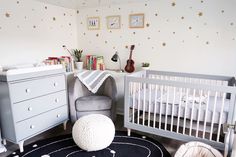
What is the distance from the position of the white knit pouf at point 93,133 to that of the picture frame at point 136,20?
179 centimetres

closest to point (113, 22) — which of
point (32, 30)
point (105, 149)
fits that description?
point (32, 30)

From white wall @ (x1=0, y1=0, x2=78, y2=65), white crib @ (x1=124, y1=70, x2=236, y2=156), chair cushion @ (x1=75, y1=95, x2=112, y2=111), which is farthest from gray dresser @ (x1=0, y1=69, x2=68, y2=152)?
white crib @ (x1=124, y1=70, x2=236, y2=156)

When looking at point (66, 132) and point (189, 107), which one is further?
point (66, 132)

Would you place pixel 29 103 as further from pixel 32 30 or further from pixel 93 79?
pixel 32 30

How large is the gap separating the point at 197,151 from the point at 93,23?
8.99 feet

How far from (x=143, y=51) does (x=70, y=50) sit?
1.47 metres

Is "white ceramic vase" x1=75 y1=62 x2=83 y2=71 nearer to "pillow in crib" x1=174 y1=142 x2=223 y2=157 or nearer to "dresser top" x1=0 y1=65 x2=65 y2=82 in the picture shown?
"dresser top" x1=0 y1=65 x2=65 y2=82

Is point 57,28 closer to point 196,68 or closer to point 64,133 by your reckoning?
point 64,133

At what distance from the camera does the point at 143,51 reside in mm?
3062

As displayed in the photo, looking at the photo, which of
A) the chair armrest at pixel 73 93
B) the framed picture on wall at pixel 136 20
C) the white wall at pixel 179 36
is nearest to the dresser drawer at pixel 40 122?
the chair armrest at pixel 73 93

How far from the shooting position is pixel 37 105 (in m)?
2.17

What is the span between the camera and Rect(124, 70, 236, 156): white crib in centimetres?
179

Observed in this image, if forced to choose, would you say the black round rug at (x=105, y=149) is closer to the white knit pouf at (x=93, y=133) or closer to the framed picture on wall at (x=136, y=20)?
the white knit pouf at (x=93, y=133)

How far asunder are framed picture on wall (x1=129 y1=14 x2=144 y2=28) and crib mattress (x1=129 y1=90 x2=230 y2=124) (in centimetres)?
129
